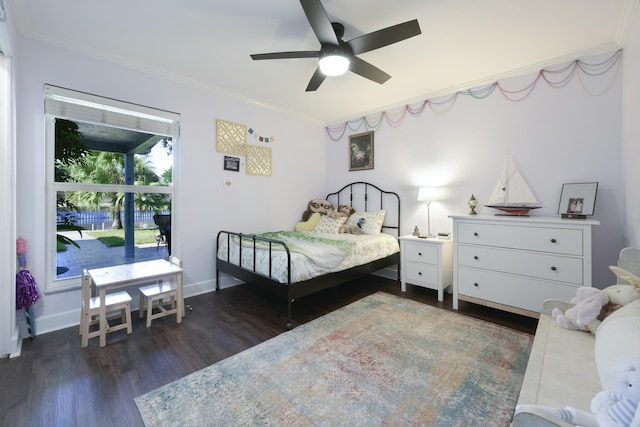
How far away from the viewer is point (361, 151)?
440 centimetres

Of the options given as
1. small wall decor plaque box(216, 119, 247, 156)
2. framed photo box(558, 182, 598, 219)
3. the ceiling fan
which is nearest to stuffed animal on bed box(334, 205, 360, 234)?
small wall decor plaque box(216, 119, 247, 156)

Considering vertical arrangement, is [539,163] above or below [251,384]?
above

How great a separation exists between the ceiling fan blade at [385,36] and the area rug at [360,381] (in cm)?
224

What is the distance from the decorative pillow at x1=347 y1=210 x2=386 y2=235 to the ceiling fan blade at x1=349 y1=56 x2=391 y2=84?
1.89m

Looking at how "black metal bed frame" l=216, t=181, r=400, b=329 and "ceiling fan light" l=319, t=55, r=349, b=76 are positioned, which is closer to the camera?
"ceiling fan light" l=319, t=55, r=349, b=76

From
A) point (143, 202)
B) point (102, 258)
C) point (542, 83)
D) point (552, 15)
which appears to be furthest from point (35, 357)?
point (542, 83)

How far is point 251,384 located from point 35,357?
1.65m

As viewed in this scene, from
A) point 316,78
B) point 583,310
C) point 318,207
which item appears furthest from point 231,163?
point 583,310

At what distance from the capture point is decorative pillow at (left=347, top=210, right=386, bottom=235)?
3.89 meters

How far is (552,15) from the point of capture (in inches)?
81.3

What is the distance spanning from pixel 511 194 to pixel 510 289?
104 centimetres

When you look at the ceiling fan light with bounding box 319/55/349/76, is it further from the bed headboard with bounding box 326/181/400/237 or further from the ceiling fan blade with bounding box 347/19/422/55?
the bed headboard with bounding box 326/181/400/237

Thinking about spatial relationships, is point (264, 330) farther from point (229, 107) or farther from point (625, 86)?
point (625, 86)

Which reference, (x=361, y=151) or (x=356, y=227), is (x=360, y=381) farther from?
(x=361, y=151)
